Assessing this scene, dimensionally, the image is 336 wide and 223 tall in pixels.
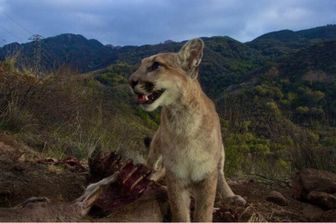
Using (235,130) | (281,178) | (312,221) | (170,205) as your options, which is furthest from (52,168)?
(235,130)

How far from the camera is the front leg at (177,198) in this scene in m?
6.26

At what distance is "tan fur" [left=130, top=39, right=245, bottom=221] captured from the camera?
6.07 m

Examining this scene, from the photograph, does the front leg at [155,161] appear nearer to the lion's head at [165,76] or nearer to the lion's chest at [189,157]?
the lion's chest at [189,157]

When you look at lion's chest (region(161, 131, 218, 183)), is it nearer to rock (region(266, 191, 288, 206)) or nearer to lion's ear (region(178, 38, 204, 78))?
lion's ear (region(178, 38, 204, 78))

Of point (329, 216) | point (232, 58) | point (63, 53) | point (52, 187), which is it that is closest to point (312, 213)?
point (329, 216)

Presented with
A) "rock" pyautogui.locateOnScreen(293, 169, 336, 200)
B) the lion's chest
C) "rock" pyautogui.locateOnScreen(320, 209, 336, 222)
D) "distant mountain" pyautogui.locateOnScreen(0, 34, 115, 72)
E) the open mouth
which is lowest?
"rock" pyautogui.locateOnScreen(320, 209, 336, 222)

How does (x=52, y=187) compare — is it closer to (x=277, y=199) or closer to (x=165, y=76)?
(x=165, y=76)

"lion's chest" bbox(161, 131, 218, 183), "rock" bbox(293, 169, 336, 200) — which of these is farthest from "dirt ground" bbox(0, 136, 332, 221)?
"lion's chest" bbox(161, 131, 218, 183)

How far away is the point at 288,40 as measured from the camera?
325 ft

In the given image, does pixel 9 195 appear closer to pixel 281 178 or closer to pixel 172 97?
pixel 172 97

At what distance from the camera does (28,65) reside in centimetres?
1602

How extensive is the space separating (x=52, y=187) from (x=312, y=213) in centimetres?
339

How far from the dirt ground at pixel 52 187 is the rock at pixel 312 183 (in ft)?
0.52

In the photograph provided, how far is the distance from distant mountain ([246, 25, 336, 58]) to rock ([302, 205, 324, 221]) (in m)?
67.4
